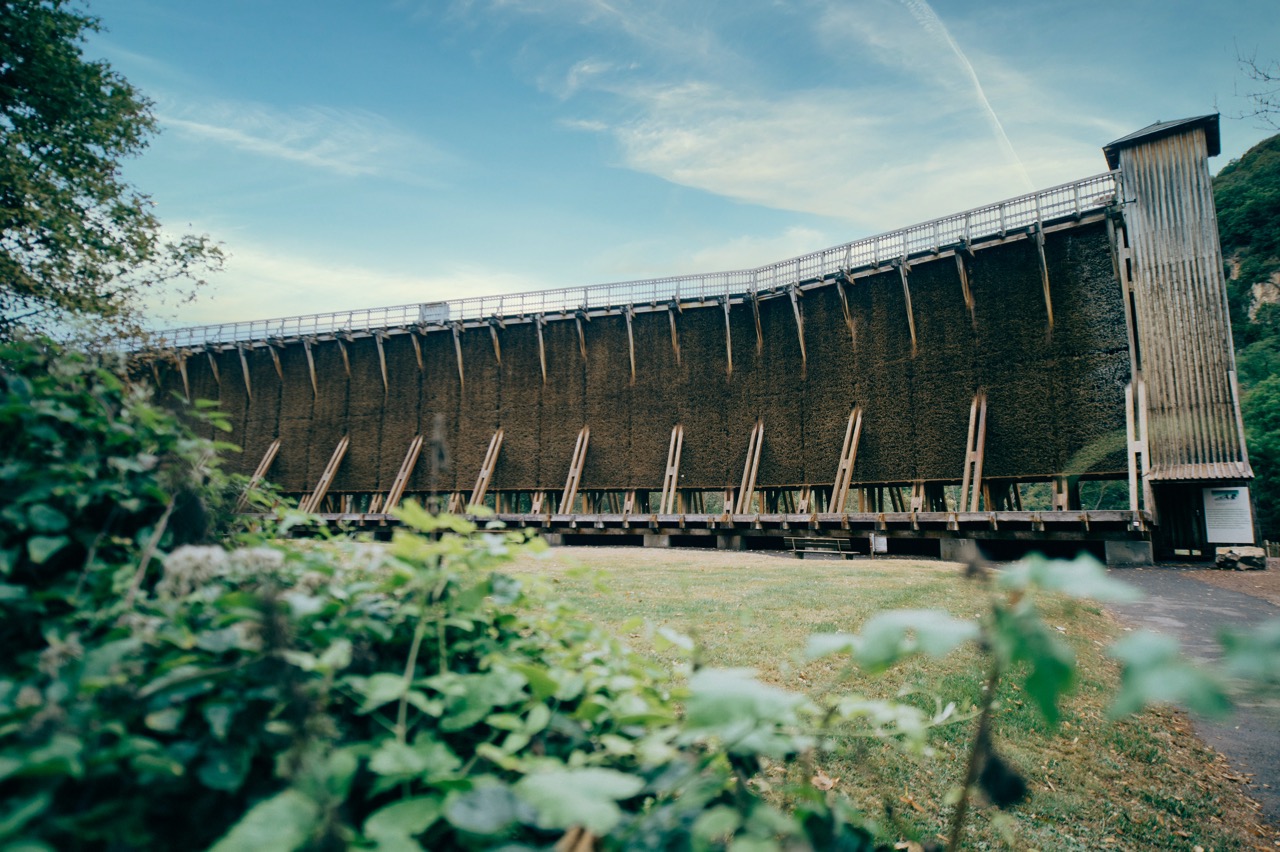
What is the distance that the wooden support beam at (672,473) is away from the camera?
899 inches

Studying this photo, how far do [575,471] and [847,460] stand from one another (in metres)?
10.5

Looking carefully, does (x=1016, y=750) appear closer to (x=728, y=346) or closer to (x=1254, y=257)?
(x=728, y=346)

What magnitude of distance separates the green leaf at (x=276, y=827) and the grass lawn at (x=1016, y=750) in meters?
0.69

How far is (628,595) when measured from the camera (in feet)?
28.6

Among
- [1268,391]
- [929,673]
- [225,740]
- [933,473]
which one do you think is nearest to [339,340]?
[933,473]

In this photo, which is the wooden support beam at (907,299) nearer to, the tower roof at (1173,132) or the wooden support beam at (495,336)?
the tower roof at (1173,132)

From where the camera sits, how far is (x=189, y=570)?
1262 mm

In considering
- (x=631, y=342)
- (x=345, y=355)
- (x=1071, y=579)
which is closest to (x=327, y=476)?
(x=345, y=355)

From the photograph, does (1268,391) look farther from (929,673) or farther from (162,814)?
(162,814)

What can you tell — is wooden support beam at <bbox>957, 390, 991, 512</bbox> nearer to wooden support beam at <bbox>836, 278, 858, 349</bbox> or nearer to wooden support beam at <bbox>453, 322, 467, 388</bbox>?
wooden support beam at <bbox>836, 278, 858, 349</bbox>

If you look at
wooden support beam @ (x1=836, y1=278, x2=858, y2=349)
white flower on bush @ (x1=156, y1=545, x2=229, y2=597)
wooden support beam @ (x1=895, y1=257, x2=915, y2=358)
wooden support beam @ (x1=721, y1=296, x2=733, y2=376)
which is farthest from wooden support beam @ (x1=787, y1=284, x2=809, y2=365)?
white flower on bush @ (x1=156, y1=545, x2=229, y2=597)

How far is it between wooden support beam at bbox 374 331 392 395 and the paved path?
28.0 meters

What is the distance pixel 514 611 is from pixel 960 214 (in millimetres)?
21580

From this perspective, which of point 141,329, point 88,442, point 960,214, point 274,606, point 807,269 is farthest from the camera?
point 807,269
